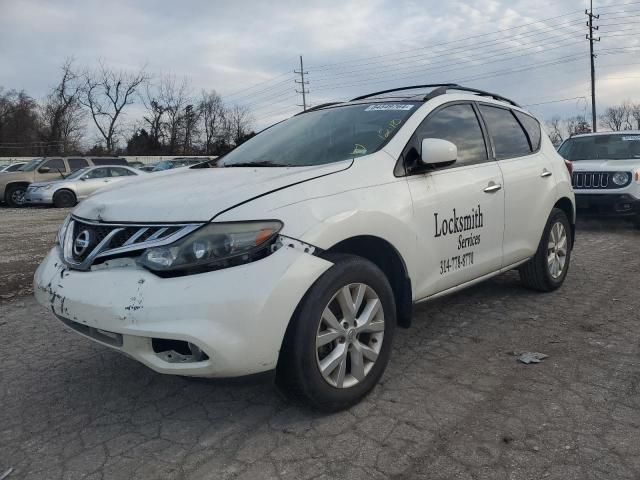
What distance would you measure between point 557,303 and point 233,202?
10.9 ft

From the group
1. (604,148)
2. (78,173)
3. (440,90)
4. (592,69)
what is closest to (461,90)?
(440,90)

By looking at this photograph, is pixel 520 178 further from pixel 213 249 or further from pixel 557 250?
pixel 213 249

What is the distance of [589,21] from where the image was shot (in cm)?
4034

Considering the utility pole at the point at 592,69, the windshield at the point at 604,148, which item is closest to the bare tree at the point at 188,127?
the utility pole at the point at 592,69

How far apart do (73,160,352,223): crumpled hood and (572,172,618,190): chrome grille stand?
284 inches

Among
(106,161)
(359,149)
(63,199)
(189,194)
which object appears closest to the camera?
(189,194)

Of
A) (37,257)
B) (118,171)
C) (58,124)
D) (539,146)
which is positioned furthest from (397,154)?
(58,124)

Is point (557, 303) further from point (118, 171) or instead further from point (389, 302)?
point (118, 171)

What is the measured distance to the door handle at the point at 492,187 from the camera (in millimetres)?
3796

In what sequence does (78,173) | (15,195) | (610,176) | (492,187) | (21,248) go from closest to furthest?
(492,187) → (21,248) → (610,176) → (78,173) → (15,195)

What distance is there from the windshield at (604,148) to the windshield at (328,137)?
7.29 metres

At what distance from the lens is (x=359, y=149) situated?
3.27 metres

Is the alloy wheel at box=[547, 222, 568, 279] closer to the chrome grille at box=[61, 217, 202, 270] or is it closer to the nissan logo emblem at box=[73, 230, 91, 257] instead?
the chrome grille at box=[61, 217, 202, 270]

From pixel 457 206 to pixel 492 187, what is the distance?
1.68 feet
